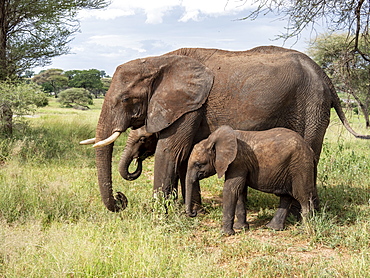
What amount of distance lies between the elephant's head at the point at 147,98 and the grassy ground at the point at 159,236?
739mm

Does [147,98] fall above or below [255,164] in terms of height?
above

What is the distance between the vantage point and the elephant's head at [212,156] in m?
5.32

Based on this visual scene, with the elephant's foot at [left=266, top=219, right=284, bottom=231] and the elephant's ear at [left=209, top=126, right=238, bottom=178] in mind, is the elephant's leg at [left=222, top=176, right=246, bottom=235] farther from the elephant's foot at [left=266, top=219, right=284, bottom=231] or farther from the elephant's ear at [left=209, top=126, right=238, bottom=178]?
the elephant's foot at [left=266, top=219, right=284, bottom=231]

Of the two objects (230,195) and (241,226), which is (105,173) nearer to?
(230,195)

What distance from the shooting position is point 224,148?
5.36 meters

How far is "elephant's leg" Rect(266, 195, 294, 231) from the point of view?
571 cm

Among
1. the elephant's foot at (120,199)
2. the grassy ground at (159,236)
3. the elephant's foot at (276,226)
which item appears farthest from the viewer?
the elephant's foot at (120,199)

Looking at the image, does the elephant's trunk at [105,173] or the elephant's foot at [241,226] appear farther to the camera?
the elephant's trunk at [105,173]

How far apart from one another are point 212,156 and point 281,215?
4.02 ft

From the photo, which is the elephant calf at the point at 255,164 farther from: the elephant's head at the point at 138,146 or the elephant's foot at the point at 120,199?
the elephant's head at the point at 138,146

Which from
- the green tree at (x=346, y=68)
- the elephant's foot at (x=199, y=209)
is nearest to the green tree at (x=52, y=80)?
the green tree at (x=346, y=68)

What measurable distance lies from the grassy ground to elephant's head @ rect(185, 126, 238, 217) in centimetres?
51

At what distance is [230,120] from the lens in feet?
19.5

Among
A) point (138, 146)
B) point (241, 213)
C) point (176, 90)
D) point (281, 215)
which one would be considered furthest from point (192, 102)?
point (281, 215)
